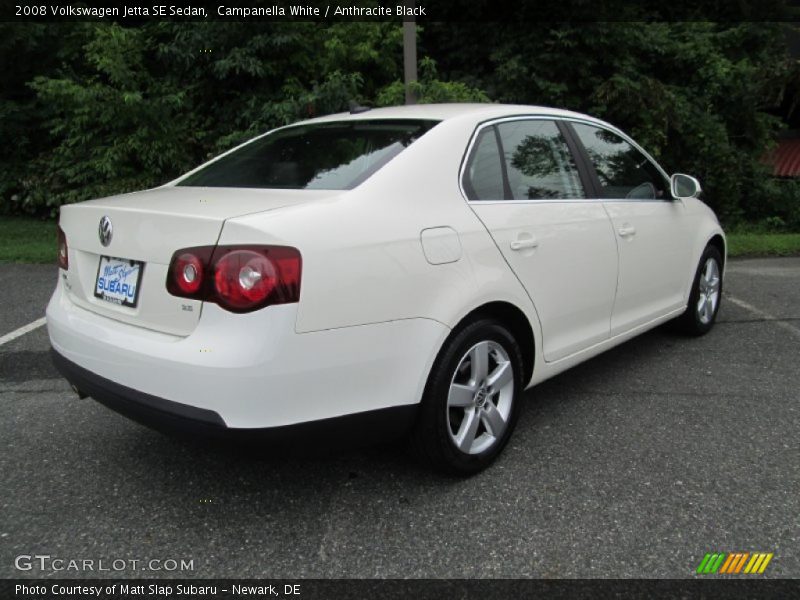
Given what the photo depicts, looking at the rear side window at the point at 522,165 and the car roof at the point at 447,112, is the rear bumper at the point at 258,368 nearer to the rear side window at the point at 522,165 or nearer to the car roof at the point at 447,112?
the rear side window at the point at 522,165

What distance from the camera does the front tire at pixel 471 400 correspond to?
2564 millimetres

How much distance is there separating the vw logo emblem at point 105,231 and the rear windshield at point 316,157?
0.56 metres

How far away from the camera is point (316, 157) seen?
9.49ft

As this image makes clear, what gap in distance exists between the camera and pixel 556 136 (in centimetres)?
348

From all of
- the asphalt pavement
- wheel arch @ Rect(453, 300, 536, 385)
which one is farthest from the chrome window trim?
the asphalt pavement

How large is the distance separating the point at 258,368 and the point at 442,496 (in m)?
1.02

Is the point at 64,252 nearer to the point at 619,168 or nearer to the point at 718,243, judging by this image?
the point at 619,168

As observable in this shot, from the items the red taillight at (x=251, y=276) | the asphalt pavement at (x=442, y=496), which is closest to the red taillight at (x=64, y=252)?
the asphalt pavement at (x=442, y=496)

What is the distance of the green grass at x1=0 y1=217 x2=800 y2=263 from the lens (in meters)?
7.86

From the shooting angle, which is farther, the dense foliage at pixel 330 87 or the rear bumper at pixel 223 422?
the dense foliage at pixel 330 87

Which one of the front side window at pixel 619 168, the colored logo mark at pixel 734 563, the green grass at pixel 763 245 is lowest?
the green grass at pixel 763 245

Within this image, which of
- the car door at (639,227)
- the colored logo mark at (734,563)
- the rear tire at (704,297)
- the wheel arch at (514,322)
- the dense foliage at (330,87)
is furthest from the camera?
the dense foliage at (330,87)
